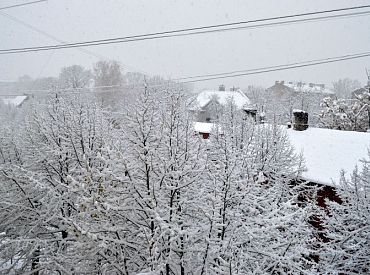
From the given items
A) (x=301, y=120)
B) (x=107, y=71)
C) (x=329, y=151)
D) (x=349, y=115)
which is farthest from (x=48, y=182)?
(x=107, y=71)

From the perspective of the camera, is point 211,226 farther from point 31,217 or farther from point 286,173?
point 286,173

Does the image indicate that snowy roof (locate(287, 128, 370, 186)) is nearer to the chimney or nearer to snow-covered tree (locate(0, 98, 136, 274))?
the chimney

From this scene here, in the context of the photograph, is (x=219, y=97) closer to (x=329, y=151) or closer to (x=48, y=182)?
(x=329, y=151)

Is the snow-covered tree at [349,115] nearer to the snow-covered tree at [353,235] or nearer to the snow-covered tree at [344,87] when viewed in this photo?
the snow-covered tree at [353,235]

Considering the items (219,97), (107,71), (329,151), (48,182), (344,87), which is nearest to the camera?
(48,182)

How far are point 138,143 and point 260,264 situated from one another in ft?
9.98

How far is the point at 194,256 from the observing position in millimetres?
5801

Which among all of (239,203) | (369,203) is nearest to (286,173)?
(369,203)

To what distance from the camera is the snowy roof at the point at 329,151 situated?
13.0 m

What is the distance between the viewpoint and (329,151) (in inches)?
572

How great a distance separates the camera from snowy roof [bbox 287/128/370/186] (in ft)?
42.5

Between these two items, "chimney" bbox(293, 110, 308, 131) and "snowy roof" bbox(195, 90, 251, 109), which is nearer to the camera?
"chimney" bbox(293, 110, 308, 131)

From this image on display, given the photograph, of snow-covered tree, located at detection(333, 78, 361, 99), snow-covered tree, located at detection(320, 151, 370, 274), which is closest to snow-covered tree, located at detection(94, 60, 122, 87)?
snow-covered tree, located at detection(320, 151, 370, 274)

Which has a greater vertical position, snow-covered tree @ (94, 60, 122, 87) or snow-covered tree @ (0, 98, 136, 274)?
snow-covered tree @ (94, 60, 122, 87)
